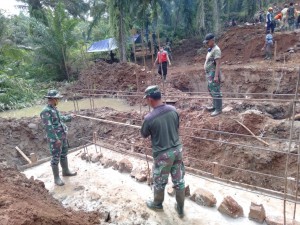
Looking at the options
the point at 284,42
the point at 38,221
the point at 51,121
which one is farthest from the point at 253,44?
the point at 38,221

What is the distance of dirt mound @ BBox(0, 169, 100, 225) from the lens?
2406 mm

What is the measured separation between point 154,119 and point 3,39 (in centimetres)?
1360

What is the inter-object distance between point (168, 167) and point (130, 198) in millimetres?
953

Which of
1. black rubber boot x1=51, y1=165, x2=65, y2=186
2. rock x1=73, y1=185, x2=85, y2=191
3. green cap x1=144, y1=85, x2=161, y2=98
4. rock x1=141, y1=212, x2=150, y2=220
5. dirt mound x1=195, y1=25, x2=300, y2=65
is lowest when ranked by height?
rock x1=73, y1=185, x2=85, y2=191

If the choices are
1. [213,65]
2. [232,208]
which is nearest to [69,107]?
[213,65]

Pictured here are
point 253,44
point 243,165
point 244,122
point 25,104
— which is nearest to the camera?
point 243,165

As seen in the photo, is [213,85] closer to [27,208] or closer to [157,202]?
[157,202]

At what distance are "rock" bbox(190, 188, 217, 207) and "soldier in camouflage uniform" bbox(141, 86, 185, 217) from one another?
32 cm

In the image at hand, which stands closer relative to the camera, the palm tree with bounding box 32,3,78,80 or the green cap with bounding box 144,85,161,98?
the green cap with bounding box 144,85,161,98

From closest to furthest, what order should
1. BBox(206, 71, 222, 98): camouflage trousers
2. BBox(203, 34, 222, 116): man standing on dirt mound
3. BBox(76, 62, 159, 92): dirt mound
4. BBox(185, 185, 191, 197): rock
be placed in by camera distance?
BBox(185, 185, 191, 197): rock → BBox(203, 34, 222, 116): man standing on dirt mound → BBox(206, 71, 222, 98): camouflage trousers → BBox(76, 62, 159, 92): dirt mound

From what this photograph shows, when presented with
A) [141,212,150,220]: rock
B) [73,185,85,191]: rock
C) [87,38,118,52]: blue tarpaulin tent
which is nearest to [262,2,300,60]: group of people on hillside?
[87,38,118,52]: blue tarpaulin tent

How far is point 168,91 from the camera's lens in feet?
35.0

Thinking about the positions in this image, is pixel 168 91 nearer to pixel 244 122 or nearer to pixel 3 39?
pixel 244 122

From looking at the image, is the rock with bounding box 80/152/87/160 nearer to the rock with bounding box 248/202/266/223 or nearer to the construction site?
the construction site
